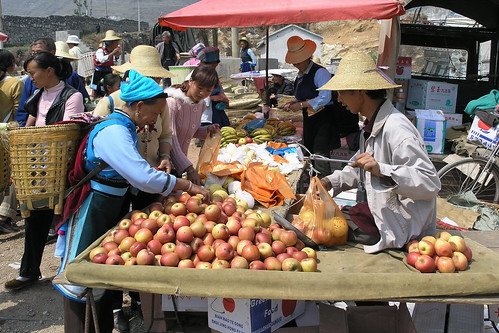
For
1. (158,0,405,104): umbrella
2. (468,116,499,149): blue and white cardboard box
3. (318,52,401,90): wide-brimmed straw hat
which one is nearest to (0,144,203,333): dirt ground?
(318,52,401,90): wide-brimmed straw hat

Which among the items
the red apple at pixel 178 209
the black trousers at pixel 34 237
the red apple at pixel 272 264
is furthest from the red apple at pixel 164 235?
the black trousers at pixel 34 237

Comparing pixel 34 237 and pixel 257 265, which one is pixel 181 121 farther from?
pixel 257 265

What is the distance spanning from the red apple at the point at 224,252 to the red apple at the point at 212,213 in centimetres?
29

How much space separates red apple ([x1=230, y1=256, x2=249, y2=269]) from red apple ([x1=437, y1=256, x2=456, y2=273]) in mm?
1077

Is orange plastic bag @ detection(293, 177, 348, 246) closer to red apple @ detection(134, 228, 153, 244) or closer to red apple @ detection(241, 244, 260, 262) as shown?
red apple @ detection(241, 244, 260, 262)

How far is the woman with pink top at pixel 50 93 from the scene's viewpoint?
375cm

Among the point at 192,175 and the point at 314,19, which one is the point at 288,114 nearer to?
the point at 314,19

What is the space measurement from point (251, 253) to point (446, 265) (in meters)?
Answer: 1.08

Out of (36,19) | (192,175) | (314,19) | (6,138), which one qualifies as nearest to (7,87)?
(6,138)

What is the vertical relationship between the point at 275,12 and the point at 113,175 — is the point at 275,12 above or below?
above

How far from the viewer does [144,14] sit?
152 metres

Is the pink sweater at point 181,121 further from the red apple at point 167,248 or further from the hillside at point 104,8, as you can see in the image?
the hillside at point 104,8

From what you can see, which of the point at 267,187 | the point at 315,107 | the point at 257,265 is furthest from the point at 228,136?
the point at 257,265

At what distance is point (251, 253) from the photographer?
2.55 m
